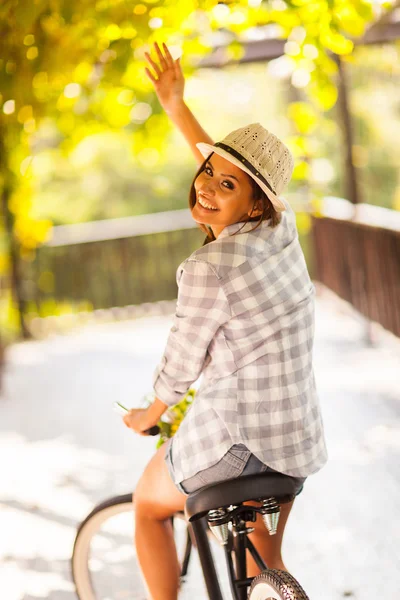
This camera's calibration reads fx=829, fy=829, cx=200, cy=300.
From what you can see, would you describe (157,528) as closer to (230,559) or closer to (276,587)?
(230,559)

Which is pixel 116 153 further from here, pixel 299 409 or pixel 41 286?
pixel 299 409

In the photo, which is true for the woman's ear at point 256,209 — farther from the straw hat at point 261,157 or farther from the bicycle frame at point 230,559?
the bicycle frame at point 230,559

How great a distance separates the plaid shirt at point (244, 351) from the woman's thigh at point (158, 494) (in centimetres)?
9

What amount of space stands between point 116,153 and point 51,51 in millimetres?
20348

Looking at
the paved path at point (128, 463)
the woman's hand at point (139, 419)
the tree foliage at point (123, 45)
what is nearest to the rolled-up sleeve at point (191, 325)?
the woman's hand at point (139, 419)

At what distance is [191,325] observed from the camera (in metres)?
2.04

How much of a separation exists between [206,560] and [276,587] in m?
0.30

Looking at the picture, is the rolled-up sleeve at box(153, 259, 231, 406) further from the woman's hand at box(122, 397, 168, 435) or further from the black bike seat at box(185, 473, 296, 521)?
the black bike seat at box(185, 473, 296, 521)

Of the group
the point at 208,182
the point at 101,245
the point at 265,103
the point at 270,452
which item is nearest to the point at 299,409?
the point at 270,452

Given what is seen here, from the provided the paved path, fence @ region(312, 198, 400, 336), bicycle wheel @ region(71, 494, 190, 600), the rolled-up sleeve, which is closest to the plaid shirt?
the rolled-up sleeve

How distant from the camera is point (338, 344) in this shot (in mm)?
7375

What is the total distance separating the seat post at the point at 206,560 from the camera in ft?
7.28

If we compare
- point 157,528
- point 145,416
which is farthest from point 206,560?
point 145,416

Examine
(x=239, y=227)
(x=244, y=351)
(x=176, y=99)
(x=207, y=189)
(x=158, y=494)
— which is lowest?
(x=158, y=494)
